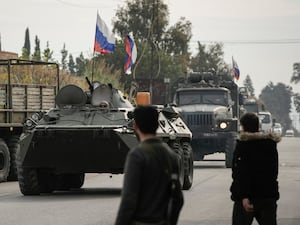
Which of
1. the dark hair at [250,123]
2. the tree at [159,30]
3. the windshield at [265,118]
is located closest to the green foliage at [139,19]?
the tree at [159,30]

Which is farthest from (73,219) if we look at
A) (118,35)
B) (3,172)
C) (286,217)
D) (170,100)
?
(118,35)

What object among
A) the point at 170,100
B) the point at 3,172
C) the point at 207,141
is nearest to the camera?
the point at 3,172

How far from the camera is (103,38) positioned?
40.9 meters

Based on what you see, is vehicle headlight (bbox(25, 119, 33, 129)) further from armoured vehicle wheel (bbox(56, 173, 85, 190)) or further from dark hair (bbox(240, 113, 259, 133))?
dark hair (bbox(240, 113, 259, 133))

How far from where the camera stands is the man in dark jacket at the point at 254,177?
10141 millimetres

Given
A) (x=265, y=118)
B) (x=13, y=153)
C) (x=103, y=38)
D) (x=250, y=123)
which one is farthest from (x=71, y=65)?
(x=250, y=123)

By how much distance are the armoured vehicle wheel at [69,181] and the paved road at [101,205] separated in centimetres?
24

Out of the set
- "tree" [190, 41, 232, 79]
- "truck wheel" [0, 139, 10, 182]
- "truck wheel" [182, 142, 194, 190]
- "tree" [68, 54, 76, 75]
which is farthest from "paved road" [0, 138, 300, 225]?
"tree" [68, 54, 76, 75]

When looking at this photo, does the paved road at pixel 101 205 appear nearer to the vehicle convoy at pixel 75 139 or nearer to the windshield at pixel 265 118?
the vehicle convoy at pixel 75 139

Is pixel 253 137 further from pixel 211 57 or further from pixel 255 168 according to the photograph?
pixel 211 57

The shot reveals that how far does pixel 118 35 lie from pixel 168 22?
4.56 m

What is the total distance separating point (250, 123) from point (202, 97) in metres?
23.6

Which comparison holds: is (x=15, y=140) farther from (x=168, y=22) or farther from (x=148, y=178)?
(x=168, y=22)

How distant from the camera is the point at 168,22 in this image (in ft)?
330
